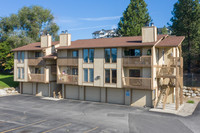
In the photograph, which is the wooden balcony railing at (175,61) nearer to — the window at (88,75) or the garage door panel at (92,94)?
the garage door panel at (92,94)

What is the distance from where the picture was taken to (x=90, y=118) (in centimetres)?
1989

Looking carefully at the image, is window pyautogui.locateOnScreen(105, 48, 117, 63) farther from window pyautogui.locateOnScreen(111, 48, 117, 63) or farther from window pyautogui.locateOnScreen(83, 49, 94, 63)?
window pyautogui.locateOnScreen(83, 49, 94, 63)

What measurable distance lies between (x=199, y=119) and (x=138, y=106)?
7.69 m

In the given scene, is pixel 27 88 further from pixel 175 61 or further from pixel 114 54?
pixel 175 61

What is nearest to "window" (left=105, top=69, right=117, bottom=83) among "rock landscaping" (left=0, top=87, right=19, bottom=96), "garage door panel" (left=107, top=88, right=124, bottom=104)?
"garage door panel" (left=107, top=88, right=124, bottom=104)

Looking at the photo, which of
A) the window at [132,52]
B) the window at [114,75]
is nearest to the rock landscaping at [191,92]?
the window at [132,52]

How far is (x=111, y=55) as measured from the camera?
86.5 ft

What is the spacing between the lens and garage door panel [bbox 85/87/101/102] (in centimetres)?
2858

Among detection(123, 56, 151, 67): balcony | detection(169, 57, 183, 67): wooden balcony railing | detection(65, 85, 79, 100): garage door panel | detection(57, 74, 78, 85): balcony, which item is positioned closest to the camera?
detection(123, 56, 151, 67): balcony

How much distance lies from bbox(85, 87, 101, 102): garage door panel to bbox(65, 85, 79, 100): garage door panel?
1905mm

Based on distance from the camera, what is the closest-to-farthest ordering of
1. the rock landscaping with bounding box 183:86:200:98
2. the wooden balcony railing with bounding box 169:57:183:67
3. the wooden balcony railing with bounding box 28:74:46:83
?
the wooden balcony railing with bounding box 169:57:183:67
the rock landscaping with bounding box 183:86:200:98
the wooden balcony railing with bounding box 28:74:46:83

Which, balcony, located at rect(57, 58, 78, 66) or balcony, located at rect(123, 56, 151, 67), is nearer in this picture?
balcony, located at rect(123, 56, 151, 67)

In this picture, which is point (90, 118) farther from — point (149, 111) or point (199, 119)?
point (199, 119)

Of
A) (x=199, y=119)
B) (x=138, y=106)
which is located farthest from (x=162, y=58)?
(x=199, y=119)
